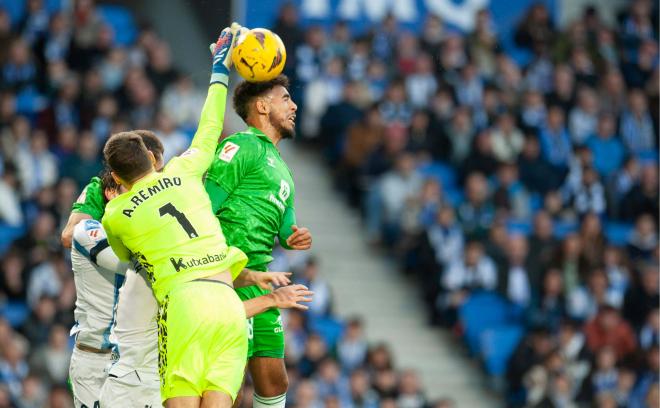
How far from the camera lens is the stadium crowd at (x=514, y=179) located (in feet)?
54.6

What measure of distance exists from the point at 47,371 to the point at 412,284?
564 centimetres

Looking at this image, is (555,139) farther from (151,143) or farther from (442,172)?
(151,143)

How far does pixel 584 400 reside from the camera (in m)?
16.1

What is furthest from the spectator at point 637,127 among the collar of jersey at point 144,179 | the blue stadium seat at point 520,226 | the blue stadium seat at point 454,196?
the collar of jersey at point 144,179

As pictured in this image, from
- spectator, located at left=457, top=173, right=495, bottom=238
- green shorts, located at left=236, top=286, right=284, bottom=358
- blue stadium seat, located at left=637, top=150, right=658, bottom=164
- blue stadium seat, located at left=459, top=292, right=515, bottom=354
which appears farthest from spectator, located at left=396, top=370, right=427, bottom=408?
green shorts, located at left=236, top=286, right=284, bottom=358

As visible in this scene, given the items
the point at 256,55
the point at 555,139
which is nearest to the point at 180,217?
the point at 256,55

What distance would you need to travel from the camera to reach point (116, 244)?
7.63m

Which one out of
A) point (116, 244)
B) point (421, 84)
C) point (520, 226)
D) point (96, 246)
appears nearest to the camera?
point (116, 244)

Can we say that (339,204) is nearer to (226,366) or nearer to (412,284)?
(412,284)

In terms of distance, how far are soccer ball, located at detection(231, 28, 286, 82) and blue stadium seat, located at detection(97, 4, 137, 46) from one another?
10.7 metres

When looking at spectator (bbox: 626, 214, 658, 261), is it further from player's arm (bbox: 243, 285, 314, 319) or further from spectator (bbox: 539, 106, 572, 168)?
player's arm (bbox: 243, 285, 314, 319)

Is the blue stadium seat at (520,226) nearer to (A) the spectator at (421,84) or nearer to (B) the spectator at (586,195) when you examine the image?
(B) the spectator at (586,195)

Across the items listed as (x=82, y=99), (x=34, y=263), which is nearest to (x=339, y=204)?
(x=82, y=99)

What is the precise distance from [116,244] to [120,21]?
1203 cm
